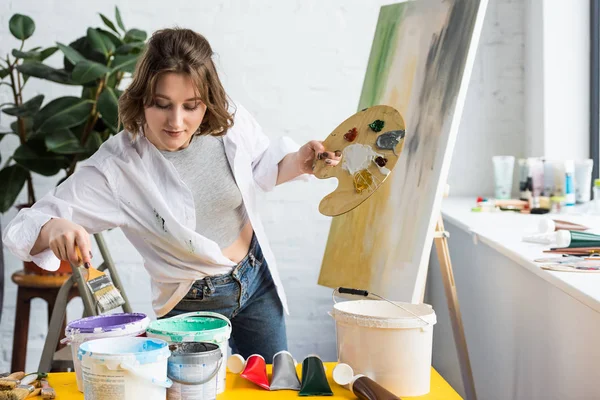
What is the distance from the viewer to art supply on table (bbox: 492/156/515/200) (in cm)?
309

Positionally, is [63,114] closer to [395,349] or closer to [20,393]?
[20,393]

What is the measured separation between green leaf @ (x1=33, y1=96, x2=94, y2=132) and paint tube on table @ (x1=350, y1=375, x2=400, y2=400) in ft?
5.46

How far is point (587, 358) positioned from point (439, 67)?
85 centimetres

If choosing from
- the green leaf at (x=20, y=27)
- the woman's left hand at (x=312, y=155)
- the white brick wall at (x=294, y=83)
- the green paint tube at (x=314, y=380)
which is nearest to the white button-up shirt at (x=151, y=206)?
the woman's left hand at (x=312, y=155)

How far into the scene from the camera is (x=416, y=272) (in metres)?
1.85

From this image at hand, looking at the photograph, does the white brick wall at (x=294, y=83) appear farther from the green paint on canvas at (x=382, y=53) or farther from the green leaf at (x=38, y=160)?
the green paint on canvas at (x=382, y=53)

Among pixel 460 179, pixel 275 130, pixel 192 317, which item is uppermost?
pixel 275 130

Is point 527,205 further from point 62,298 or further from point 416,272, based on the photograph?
point 62,298

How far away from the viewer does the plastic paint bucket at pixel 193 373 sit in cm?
119

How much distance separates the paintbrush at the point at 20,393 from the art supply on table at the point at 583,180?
7.05ft

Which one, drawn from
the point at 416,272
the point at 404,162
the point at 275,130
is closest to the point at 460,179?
the point at 275,130

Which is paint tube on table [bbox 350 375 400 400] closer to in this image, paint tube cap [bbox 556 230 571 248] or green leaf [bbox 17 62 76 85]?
paint tube cap [bbox 556 230 571 248]

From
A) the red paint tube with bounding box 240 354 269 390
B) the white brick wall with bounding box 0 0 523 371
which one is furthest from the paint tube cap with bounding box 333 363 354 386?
the white brick wall with bounding box 0 0 523 371

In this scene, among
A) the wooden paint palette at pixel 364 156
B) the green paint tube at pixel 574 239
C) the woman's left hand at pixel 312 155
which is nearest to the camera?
the wooden paint palette at pixel 364 156
